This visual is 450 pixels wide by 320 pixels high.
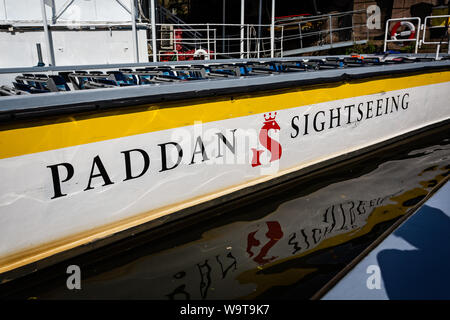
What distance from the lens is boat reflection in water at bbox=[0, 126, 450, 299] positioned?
210 centimetres

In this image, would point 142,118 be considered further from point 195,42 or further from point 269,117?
point 195,42

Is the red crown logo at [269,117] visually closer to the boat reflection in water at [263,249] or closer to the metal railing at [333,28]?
the boat reflection in water at [263,249]

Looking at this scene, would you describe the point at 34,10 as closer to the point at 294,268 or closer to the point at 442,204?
the point at 294,268

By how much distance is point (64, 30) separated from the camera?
887 centimetres

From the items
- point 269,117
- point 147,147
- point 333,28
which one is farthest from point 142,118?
point 333,28

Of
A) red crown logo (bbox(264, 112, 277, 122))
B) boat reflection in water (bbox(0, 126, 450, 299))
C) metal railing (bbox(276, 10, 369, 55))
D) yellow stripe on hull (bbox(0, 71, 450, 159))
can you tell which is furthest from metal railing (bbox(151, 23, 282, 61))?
boat reflection in water (bbox(0, 126, 450, 299))

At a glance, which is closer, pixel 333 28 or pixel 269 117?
pixel 269 117

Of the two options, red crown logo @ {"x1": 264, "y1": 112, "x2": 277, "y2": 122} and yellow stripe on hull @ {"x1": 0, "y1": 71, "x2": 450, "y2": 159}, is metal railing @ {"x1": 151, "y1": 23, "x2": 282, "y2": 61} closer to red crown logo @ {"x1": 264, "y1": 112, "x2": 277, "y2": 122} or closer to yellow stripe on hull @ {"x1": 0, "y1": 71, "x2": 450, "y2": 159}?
yellow stripe on hull @ {"x1": 0, "y1": 71, "x2": 450, "y2": 159}

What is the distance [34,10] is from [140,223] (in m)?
8.31

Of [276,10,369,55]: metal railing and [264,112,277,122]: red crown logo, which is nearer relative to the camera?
[264,112,277,122]: red crown logo

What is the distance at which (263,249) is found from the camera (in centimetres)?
250

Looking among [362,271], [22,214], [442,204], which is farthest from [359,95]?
[22,214]

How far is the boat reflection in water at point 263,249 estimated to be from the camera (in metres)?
2.10

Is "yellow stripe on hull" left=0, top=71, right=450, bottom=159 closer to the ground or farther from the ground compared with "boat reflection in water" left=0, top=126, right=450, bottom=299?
farther from the ground
